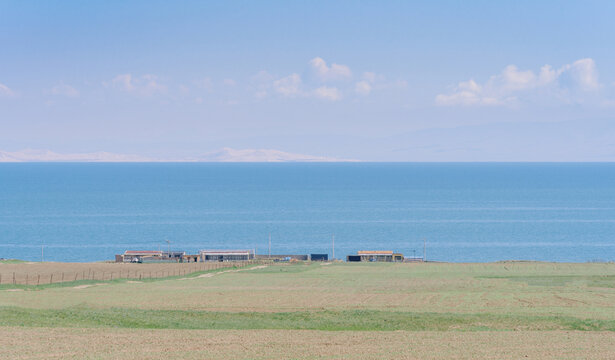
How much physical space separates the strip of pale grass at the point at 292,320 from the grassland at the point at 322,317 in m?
0.05

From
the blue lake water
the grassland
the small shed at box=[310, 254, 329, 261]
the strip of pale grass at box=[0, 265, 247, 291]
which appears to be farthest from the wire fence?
the blue lake water

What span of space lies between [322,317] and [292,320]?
5.22ft

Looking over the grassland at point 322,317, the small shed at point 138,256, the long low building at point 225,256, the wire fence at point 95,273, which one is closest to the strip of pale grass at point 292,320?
the grassland at point 322,317

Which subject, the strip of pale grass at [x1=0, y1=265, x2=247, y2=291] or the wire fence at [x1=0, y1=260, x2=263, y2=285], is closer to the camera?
the strip of pale grass at [x1=0, y1=265, x2=247, y2=291]

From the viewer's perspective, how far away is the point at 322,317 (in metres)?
36.3

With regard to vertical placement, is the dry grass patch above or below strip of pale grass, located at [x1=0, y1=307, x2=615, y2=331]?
above

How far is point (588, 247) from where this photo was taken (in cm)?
11744

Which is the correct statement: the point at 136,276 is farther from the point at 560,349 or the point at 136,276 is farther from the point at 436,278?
the point at 560,349

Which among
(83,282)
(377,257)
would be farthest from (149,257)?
(83,282)

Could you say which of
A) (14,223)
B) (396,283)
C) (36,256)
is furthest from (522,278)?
(14,223)

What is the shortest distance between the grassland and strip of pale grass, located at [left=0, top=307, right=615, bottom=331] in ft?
0.16

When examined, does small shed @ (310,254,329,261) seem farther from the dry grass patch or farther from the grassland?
the dry grass patch

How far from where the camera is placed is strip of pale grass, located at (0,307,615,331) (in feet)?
108

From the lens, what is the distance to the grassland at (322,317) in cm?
2670
